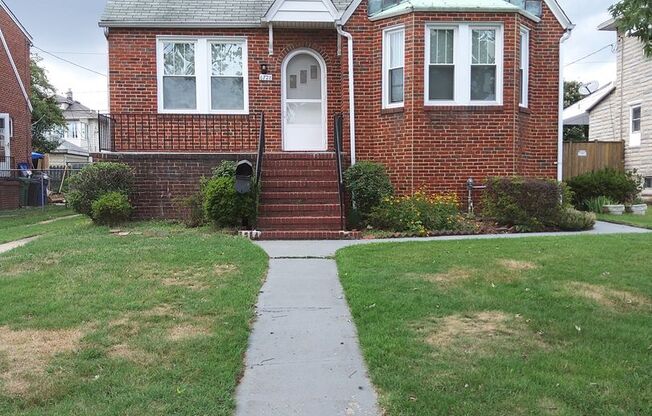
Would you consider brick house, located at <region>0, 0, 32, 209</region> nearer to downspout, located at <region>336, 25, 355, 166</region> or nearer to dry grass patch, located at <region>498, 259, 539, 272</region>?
downspout, located at <region>336, 25, 355, 166</region>

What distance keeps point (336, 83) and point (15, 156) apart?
1697cm

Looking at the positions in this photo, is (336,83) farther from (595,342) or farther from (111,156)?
(595,342)

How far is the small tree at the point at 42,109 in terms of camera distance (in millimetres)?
36438

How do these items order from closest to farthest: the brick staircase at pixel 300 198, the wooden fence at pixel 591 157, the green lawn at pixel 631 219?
1. the brick staircase at pixel 300 198
2. the green lawn at pixel 631 219
3. the wooden fence at pixel 591 157

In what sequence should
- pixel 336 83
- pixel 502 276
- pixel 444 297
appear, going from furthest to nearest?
pixel 336 83 < pixel 502 276 < pixel 444 297

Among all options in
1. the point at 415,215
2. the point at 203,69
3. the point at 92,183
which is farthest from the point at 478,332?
the point at 203,69

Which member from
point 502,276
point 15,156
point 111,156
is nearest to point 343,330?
point 502,276

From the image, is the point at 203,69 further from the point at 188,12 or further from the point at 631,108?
the point at 631,108

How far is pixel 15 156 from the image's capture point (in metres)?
24.3

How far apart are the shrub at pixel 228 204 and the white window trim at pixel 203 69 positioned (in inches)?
148

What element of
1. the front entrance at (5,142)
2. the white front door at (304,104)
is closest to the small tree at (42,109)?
the front entrance at (5,142)

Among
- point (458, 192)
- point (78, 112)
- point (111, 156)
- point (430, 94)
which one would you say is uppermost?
point (78, 112)

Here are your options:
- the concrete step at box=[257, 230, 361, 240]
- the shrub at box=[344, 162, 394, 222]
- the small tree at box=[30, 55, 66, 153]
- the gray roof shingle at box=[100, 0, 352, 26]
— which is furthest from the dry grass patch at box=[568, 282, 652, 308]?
the small tree at box=[30, 55, 66, 153]

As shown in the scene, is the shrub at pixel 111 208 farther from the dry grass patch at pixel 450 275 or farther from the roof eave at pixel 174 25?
the dry grass patch at pixel 450 275
